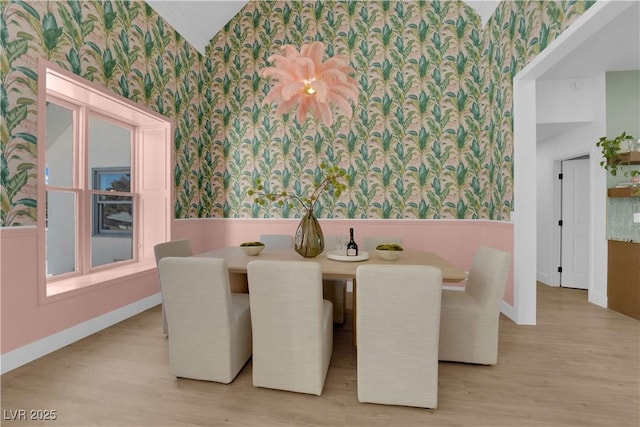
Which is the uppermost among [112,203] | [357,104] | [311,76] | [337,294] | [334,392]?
[357,104]

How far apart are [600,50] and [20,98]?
5.18m

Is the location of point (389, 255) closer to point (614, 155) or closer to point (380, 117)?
point (380, 117)

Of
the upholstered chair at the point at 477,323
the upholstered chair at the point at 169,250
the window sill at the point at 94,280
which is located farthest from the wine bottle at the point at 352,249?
the window sill at the point at 94,280

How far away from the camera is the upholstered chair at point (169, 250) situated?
2350 mm

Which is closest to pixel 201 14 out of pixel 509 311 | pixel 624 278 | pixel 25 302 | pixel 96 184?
pixel 96 184

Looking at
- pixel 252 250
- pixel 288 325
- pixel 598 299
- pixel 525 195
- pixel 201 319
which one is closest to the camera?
pixel 288 325

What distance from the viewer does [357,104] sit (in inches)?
155

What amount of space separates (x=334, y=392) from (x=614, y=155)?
3937 mm

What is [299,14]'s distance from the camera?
4.07 metres

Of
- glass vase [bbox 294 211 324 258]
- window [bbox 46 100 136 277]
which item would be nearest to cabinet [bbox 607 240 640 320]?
glass vase [bbox 294 211 324 258]

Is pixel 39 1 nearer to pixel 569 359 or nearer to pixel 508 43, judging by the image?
pixel 508 43

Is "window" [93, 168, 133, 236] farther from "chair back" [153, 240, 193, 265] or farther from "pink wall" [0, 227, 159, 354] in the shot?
"chair back" [153, 240, 193, 265]

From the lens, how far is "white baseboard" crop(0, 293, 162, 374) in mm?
2008

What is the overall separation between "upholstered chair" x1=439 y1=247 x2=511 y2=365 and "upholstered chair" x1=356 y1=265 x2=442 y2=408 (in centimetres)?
58
